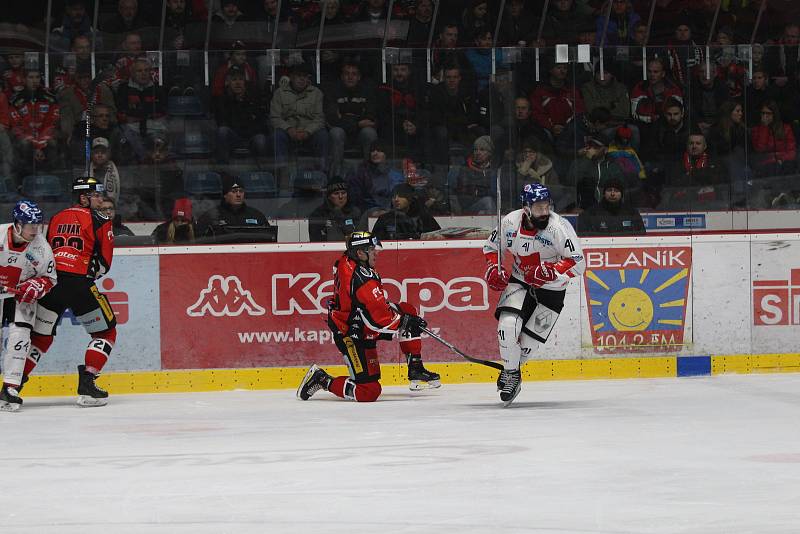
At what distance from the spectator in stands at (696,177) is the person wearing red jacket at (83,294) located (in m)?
4.27

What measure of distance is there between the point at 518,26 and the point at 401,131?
7.12 ft

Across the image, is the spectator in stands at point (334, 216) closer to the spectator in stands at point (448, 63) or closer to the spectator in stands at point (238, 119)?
the spectator in stands at point (238, 119)

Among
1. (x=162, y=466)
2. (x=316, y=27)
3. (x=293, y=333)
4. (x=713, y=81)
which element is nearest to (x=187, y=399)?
(x=293, y=333)

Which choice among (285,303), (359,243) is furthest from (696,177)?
(285,303)

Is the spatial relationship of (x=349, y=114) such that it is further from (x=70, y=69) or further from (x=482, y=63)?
(x=70, y=69)

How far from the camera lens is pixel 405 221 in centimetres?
1006

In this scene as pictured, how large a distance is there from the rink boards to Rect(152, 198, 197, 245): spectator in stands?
123 mm

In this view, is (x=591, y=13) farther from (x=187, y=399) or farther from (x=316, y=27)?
(x=187, y=399)

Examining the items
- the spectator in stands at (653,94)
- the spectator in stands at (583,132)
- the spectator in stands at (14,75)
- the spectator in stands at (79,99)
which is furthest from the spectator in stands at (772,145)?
the spectator in stands at (14,75)

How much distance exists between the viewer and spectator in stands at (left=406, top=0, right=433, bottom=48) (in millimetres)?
11500

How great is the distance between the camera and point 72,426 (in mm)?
7938

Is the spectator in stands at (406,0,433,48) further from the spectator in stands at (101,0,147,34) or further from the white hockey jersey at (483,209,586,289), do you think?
the white hockey jersey at (483,209,586,289)

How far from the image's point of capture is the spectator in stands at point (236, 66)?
1016 centimetres

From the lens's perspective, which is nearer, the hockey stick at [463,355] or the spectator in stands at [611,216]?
the hockey stick at [463,355]
